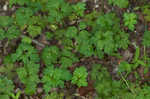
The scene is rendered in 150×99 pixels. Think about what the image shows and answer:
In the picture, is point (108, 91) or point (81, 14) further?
point (81, 14)

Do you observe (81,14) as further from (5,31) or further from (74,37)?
(5,31)

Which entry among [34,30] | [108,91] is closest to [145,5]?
[108,91]

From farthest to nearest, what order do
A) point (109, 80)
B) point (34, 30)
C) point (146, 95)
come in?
point (34, 30), point (109, 80), point (146, 95)

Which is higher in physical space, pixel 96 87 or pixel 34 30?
pixel 34 30

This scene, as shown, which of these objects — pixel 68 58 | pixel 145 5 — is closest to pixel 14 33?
pixel 68 58

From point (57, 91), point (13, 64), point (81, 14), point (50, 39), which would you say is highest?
point (81, 14)

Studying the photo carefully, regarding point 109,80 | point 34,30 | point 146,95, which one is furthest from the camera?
point 34,30
